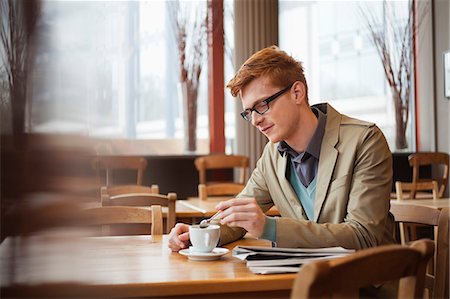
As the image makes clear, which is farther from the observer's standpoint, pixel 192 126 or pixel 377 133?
pixel 192 126

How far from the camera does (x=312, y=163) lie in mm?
2078

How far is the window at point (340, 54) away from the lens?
24.1ft

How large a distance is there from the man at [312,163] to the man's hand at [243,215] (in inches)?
5.0

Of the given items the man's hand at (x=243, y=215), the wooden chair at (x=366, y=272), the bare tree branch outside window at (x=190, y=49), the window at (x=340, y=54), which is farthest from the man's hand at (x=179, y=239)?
the window at (x=340, y=54)

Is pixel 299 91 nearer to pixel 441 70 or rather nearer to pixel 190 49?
pixel 190 49

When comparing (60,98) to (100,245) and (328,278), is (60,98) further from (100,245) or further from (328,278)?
(328,278)

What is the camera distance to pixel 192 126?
21.6 feet

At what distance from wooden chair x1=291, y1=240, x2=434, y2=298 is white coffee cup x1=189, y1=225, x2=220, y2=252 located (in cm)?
60

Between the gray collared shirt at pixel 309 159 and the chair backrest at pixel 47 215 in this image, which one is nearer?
the chair backrest at pixel 47 215

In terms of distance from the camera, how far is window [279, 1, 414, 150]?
734cm

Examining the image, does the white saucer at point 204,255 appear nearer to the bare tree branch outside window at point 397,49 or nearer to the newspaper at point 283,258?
the newspaper at point 283,258

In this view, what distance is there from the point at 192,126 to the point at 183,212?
330cm

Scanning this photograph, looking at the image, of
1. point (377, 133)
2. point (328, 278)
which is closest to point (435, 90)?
point (377, 133)

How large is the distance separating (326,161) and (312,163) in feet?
0.28
